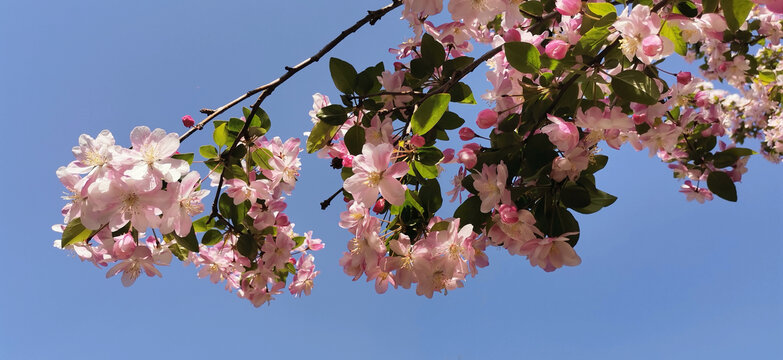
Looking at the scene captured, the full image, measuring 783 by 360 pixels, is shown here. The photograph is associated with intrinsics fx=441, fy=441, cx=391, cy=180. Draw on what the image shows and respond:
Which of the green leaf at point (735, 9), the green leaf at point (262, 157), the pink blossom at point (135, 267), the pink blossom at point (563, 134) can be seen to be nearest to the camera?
the green leaf at point (735, 9)

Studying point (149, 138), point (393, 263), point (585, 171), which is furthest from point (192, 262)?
point (585, 171)

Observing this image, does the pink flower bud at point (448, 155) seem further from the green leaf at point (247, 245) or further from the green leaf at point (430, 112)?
the green leaf at point (247, 245)

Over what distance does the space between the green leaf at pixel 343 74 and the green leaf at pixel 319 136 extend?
108 mm

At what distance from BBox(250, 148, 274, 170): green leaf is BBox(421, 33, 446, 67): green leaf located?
55cm

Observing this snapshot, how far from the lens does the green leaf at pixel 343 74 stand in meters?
1.09

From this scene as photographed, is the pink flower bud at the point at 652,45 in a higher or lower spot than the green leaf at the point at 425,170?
lower

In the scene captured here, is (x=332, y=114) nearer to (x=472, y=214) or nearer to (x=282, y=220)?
(x=472, y=214)

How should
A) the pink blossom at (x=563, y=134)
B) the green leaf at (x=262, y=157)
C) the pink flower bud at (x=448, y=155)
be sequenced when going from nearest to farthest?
the pink blossom at (x=563, y=134)
the pink flower bud at (x=448, y=155)
the green leaf at (x=262, y=157)

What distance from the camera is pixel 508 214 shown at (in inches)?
34.6

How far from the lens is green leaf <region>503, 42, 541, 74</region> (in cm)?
88

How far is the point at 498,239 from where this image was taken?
97 cm

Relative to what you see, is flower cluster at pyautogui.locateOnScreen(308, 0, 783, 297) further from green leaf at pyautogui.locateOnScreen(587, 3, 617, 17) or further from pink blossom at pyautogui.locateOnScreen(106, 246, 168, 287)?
pink blossom at pyautogui.locateOnScreen(106, 246, 168, 287)

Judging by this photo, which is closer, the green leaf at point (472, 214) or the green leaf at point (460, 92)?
the green leaf at point (472, 214)

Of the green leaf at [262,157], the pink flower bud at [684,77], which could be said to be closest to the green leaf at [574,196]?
the pink flower bud at [684,77]
